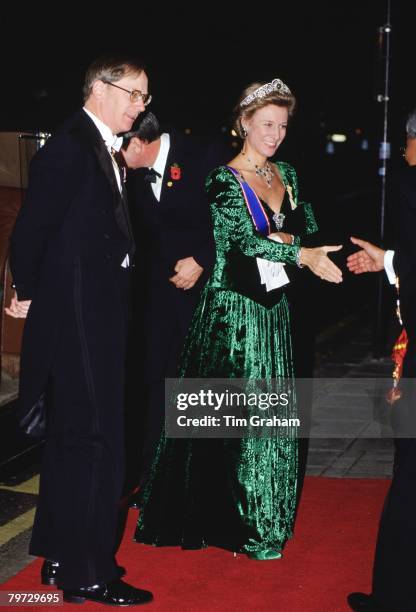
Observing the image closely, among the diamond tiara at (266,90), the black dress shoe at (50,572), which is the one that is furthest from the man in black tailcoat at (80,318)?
the diamond tiara at (266,90)

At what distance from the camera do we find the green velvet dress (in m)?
3.93

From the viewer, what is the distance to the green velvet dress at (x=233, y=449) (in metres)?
3.93

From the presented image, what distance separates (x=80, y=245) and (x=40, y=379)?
464 mm

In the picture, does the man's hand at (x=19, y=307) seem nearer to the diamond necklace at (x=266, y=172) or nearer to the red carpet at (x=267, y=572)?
the red carpet at (x=267, y=572)

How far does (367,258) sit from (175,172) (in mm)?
936

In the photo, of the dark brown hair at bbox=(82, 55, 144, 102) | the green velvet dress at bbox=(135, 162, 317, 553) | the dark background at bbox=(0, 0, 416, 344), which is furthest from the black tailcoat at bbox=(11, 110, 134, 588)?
the dark background at bbox=(0, 0, 416, 344)

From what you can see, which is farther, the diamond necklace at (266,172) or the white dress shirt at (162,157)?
the white dress shirt at (162,157)

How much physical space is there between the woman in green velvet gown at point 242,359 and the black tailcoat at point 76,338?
65 cm

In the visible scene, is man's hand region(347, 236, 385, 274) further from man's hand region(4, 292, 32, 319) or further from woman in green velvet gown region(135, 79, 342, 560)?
man's hand region(4, 292, 32, 319)

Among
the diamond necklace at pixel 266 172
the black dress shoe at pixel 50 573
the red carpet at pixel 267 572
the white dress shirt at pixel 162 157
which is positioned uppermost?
the white dress shirt at pixel 162 157

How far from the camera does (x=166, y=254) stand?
175 inches

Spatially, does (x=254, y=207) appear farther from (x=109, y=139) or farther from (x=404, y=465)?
(x=404, y=465)

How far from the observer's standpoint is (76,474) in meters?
3.31

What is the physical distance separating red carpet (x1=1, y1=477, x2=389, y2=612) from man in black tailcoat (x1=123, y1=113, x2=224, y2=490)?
672 mm
